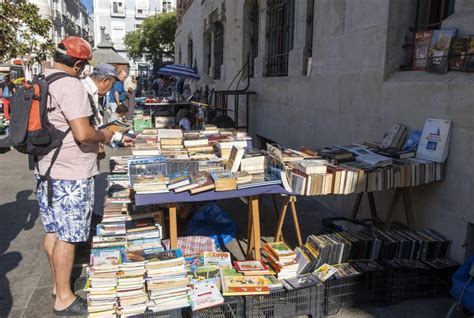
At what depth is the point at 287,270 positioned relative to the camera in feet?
11.2

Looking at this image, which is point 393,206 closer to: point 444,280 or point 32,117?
point 444,280

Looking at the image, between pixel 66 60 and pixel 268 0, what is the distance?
22.8 ft

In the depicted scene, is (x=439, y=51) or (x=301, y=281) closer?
(x=301, y=281)

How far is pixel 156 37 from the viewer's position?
42.5m

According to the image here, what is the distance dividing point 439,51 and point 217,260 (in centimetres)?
292

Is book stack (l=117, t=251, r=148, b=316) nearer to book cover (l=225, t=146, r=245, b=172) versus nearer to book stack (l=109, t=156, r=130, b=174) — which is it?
book cover (l=225, t=146, r=245, b=172)

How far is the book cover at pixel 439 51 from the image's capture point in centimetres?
395

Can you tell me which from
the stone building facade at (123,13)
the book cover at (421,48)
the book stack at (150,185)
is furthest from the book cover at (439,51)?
the stone building facade at (123,13)

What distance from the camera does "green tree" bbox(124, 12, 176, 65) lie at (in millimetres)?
41906

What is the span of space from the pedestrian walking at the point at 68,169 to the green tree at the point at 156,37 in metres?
41.3

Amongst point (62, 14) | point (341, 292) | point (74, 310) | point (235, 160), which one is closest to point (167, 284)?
point (74, 310)

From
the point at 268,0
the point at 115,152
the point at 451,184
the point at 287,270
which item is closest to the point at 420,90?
the point at 451,184

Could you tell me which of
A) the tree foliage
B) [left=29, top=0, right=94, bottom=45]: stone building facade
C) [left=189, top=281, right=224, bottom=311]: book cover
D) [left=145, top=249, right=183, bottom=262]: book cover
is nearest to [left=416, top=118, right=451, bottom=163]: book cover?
[left=189, top=281, right=224, bottom=311]: book cover

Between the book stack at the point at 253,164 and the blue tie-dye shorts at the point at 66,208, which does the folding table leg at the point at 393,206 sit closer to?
the book stack at the point at 253,164
